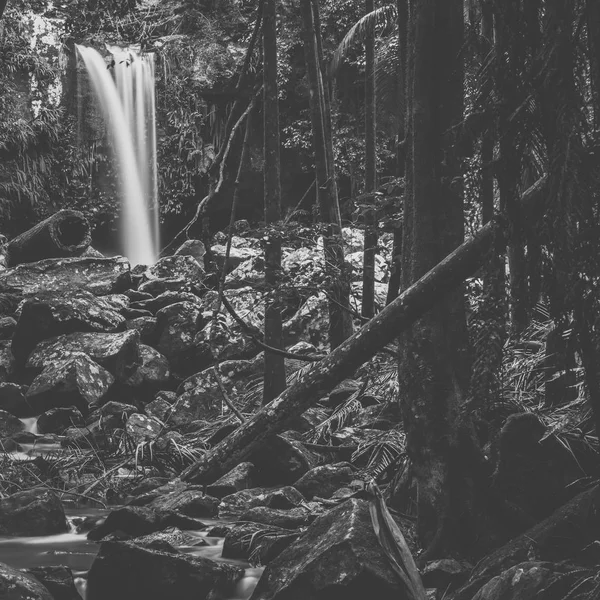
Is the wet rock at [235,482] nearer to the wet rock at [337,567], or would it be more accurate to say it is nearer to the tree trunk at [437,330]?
the tree trunk at [437,330]

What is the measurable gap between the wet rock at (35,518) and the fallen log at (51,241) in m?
13.5

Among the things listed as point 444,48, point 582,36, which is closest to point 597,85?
point 582,36

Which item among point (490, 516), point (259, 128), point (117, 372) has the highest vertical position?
point (259, 128)

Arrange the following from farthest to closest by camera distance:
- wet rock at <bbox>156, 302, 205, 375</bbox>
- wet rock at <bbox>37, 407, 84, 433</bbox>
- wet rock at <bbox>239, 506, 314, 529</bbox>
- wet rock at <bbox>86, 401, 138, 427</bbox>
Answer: wet rock at <bbox>156, 302, 205, 375</bbox>
wet rock at <bbox>37, 407, 84, 433</bbox>
wet rock at <bbox>86, 401, 138, 427</bbox>
wet rock at <bbox>239, 506, 314, 529</bbox>

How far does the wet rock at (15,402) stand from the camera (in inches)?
405

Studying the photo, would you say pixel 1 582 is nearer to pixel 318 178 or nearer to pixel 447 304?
pixel 447 304

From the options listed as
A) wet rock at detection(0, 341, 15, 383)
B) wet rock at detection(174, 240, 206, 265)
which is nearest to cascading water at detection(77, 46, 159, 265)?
wet rock at detection(174, 240, 206, 265)

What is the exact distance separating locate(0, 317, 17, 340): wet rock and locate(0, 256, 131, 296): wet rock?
72.6 inches

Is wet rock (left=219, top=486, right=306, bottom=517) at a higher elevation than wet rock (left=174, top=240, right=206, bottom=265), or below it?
below

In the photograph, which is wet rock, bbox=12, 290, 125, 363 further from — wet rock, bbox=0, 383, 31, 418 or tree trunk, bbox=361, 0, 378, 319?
tree trunk, bbox=361, 0, 378, 319

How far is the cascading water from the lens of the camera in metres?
22.2

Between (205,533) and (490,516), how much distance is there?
7.30 ft

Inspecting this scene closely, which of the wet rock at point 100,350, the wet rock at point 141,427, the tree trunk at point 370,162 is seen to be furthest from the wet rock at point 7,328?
the tree trunk at point 370,162

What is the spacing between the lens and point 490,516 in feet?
12.5
